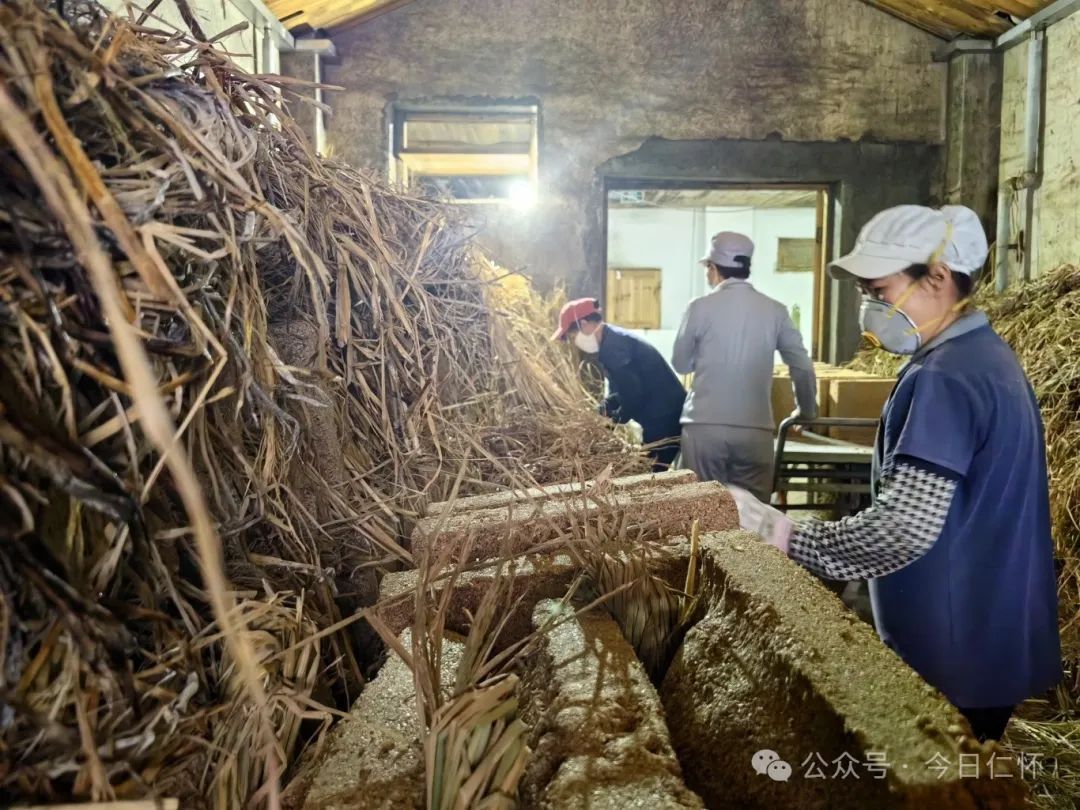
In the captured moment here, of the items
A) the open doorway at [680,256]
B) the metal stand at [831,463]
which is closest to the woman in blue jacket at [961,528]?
the metal stand at [831,463]

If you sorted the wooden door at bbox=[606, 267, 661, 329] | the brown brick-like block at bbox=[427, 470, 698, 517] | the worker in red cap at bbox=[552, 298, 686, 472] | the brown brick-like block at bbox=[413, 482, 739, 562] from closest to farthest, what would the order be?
1. the brown brick-like block at bbox=[413, 482, 739, 562]
2. the brown brick-like block at bbox=[427, 470, 698, 517]
3. the worker in red cap at bbox=[552, 298, 686, 472]
4. the wooden door at bbox=[606, 267, 661, 329]

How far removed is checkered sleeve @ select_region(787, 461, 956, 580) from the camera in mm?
1636

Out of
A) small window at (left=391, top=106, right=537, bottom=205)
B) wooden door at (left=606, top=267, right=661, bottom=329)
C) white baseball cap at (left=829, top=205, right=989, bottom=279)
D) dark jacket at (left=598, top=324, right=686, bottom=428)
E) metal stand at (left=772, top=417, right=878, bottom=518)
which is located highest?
small window at (left=391, top=106, right=537, bottom=205)

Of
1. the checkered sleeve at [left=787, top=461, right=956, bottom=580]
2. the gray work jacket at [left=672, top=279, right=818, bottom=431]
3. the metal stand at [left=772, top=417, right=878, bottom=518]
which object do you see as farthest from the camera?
the metal stand at [left=772, top=417, right=878, bottom=518]

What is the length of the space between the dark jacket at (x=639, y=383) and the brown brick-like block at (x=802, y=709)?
11.2ft

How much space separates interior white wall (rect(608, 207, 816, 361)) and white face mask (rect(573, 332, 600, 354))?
29.7 ft

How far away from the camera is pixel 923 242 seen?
6.11 ft

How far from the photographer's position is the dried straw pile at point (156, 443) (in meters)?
0.74

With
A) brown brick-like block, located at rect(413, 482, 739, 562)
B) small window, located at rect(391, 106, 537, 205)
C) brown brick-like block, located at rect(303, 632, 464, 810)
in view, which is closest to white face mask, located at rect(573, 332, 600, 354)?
small window, located at rect(391, 106, 537, 205)

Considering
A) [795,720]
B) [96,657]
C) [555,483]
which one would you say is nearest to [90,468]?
[96,657]

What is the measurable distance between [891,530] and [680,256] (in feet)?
43.8

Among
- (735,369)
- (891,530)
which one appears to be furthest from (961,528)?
(735,369)

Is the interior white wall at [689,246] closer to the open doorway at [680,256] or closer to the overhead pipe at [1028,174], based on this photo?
the open doorway at [680,256]

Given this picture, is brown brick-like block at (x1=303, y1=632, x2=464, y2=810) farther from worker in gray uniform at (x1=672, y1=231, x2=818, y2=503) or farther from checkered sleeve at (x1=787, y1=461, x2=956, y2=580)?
worker in gray uniform at (x1=672, y1=231, x2=818, y2=503)
